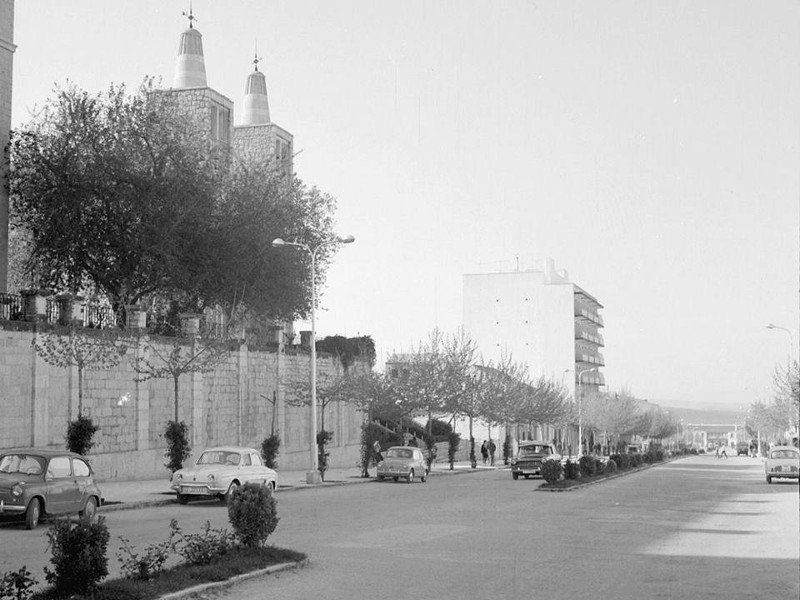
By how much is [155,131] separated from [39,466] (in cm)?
2435

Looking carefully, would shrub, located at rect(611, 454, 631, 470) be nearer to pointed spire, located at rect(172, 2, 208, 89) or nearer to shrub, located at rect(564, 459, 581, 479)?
shrub, located at rect(564, 459, 581, 479)

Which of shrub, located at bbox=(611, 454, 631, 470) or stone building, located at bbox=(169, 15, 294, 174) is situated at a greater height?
stone building, located at bbox=(169, 15, 294, 174)

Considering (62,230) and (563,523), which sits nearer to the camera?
(563,523)

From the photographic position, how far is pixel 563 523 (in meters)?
21.5

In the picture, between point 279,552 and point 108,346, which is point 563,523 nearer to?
point 279,552

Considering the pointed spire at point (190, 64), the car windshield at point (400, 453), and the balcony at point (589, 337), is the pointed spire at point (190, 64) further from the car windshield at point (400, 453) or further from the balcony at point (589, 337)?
the balcony at point (589, 337)

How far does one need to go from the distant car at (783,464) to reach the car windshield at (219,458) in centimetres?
2387

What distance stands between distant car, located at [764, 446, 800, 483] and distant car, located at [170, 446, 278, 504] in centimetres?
2275

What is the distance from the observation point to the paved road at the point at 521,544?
12680 mm

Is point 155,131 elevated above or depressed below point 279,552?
above

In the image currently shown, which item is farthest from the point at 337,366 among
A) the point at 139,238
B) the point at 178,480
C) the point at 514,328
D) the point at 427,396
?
the point at 514,328

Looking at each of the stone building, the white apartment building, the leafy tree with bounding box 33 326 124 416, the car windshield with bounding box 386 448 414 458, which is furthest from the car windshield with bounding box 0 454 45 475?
the white apartment building

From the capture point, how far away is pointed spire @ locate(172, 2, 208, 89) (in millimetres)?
58531

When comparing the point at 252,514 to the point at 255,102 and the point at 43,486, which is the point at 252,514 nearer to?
the point at 43,486
